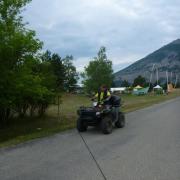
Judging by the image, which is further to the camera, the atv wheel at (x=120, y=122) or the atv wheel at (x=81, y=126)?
the atv wheel at (x=120, y=122)

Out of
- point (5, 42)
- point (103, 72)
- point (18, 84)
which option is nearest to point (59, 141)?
point (18, 84)

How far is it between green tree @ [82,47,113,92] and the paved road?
6449cm

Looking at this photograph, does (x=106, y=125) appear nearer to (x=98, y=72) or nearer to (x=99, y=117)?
(x=99, y=117)

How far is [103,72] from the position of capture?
255 feet

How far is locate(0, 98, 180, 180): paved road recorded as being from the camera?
7230 mm

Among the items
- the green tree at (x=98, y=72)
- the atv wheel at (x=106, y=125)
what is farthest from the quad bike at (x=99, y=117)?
the green tree at (x=98, y=72)

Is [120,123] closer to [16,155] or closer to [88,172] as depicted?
[16,155]

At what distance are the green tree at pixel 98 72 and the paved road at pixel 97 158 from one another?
6449cm

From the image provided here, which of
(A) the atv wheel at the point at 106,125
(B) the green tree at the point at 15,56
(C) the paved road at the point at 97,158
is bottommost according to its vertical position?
(C) the paved road at the point at 97,158

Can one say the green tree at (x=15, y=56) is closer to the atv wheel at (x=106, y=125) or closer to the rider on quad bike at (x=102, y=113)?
the rider on quad bike at (x=102, y=113)

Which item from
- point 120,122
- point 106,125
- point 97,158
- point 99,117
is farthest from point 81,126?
point 97,158

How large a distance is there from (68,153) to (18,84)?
4.95 m

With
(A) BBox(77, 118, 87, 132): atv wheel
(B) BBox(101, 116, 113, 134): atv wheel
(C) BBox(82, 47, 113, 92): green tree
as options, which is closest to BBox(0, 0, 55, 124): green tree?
(A) BBox(77, 118, 87, 132): atv wheel

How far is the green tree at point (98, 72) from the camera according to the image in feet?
254
